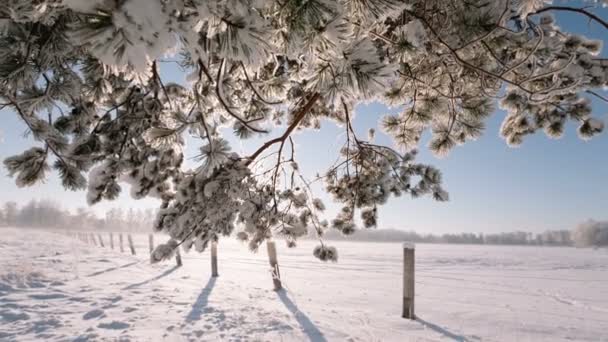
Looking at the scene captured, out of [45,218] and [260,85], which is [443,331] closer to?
[260,85]

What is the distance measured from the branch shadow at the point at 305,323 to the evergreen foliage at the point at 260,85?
177 cm

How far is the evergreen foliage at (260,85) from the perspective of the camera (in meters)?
0.72

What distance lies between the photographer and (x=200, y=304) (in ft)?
19.0

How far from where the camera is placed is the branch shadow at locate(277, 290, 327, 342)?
420 cm

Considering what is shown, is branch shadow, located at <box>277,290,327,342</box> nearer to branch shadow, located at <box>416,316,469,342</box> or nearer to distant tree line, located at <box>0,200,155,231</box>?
branch shadow, located at <box>416,316,469,342</box>

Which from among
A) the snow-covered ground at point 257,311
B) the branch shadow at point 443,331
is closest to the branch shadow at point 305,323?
the snow-covered ground at point 257,311

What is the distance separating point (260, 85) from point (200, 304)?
17.1 ft

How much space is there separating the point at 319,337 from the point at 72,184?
375 cm

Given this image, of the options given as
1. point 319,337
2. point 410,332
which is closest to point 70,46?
point 319,337

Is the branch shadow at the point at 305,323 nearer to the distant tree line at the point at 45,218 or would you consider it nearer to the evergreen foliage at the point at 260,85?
the evergreen foliage at the point at 260,85

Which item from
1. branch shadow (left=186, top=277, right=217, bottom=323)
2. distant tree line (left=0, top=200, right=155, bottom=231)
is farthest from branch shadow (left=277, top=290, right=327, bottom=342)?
distant tree line (left=0, top=200, right=155, bottom=231)

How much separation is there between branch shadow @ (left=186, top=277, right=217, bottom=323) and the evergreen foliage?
2.79 metres

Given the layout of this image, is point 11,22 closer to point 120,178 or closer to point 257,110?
point 120,178

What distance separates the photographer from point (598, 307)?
7.11 metres
